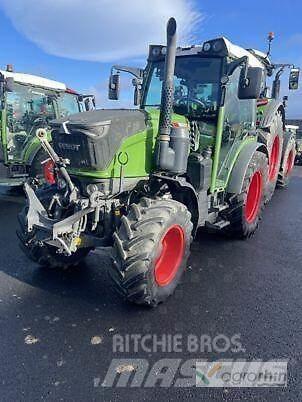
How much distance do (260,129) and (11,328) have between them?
5.00 metres

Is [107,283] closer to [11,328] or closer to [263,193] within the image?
[11,328]

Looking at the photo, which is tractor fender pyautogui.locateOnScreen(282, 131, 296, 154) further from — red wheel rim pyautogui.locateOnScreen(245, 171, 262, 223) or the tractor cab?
the tractor cab

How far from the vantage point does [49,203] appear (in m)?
3.60

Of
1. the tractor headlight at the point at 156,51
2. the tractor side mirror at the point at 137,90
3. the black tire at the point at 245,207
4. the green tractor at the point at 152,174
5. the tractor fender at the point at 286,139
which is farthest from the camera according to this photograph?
the tractor fender at the point at 286,139

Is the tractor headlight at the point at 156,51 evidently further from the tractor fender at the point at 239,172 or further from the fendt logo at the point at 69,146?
the fendt logo at the point at 69,146

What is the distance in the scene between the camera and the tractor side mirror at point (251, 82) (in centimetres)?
370

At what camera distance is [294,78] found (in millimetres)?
7426

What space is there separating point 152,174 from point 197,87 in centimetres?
142

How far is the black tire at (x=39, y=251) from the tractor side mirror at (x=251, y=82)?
93.3 inches

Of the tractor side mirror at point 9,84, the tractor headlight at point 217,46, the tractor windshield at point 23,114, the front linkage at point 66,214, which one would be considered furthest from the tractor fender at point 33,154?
the tractor headlight at point 217,46

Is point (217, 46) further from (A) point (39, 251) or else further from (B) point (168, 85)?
(A) point (39, 251)

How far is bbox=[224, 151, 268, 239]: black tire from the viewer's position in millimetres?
4676

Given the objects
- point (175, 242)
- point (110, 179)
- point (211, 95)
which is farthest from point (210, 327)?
point (211, 95)

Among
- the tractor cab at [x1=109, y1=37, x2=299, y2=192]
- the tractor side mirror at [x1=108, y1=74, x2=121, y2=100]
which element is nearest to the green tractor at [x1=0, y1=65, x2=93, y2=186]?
the tractor side mirror at [x1=108, y1=74, x2=121, y2=100]
